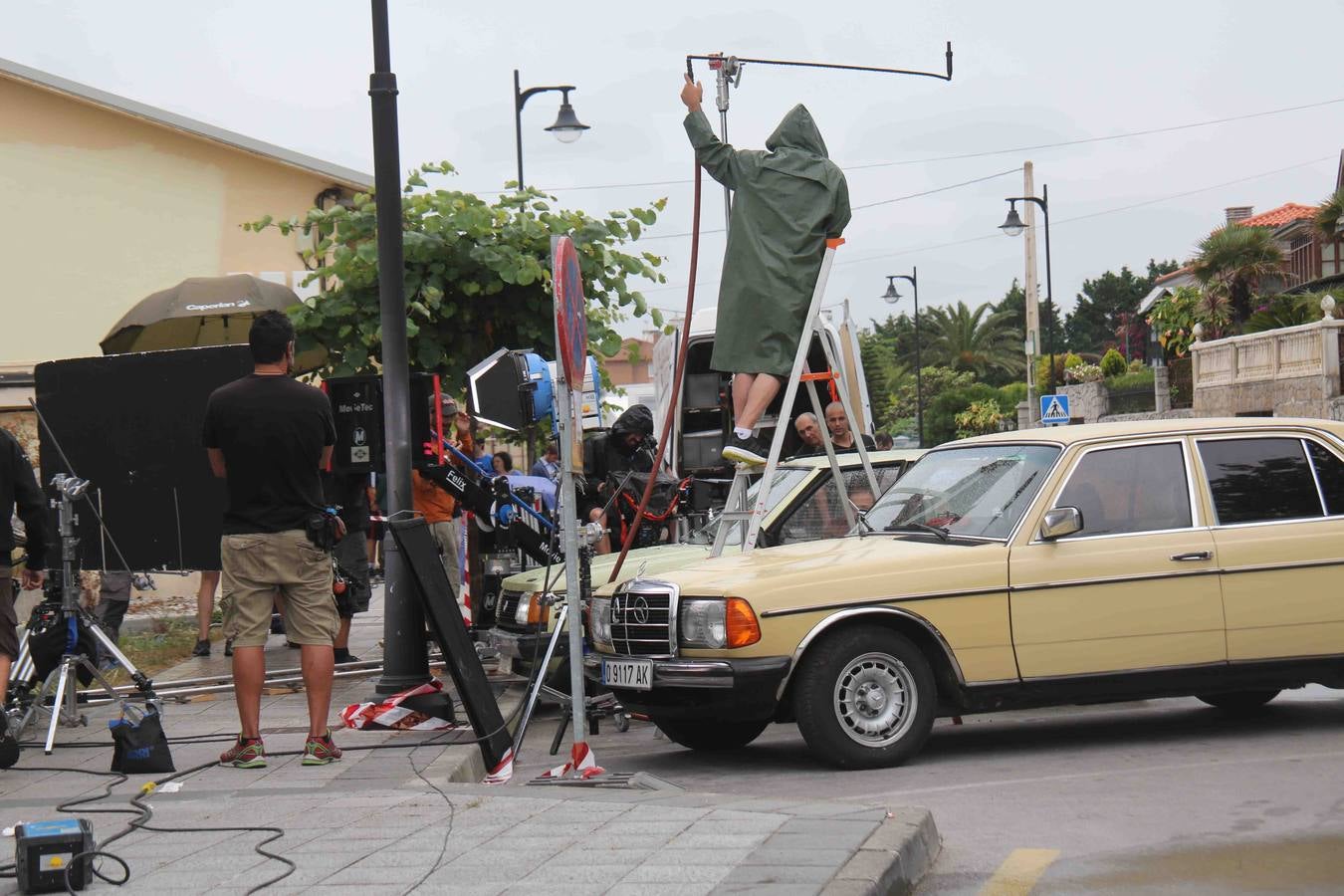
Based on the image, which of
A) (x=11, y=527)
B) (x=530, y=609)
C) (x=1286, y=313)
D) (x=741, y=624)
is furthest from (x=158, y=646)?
(x=1286, y=313)

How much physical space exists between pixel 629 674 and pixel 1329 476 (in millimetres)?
3806

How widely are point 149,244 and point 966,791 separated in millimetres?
20145

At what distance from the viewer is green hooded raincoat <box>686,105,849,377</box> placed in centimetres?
927

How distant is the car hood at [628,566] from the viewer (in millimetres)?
10062

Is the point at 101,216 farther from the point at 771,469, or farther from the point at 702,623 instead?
the point at 702,623

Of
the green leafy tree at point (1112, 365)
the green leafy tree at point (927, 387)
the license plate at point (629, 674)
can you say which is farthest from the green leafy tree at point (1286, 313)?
the green leafy tree at point (927, 387)

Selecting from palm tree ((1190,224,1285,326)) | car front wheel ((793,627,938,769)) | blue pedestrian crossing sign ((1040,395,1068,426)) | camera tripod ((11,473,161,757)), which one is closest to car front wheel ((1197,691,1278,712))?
car front wheel ((793,627,938,769))

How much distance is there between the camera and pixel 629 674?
8.28 m

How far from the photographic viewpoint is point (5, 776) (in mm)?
8109

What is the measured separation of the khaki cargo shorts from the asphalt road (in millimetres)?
1387

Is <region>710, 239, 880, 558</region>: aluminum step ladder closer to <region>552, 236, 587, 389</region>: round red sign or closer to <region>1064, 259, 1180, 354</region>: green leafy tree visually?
<region>552, 236, 587, 389</region>: round red sign

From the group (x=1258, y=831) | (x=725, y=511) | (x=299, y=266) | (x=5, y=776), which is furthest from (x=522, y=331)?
(x=299, y=266)

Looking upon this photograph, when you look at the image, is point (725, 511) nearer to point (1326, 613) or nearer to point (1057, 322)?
point (1326, 613)

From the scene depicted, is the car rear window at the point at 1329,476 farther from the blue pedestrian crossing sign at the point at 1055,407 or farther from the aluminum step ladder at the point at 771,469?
the blue pedestrian crossing sign at the point at 1055,407
